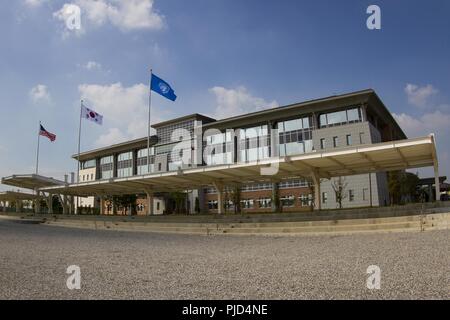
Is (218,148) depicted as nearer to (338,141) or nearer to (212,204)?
(212,204)

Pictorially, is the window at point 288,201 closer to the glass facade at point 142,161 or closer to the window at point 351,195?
the window at point 351,195

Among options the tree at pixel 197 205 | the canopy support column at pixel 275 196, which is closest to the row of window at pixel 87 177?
the tree at pixel 197 205


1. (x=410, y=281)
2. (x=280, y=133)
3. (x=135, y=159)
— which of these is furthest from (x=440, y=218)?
(x=135, y=159)

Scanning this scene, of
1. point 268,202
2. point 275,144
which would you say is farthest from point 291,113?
point 268,202

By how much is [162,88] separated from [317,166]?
56.7ft

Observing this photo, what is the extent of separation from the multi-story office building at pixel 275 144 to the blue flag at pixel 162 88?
834cm

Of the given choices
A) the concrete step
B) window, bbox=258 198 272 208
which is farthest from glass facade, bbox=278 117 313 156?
the concrete step

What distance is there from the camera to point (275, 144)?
56688 millimetres

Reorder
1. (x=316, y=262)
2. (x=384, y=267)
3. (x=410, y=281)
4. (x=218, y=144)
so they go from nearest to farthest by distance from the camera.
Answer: (x=410, y=281) → (x=384, y=267) → (x=316, y=262) → (x=218, y=144)

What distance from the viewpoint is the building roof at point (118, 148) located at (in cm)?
7354

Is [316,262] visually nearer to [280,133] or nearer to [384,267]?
[384,267]

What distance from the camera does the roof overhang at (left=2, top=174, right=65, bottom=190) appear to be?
45312 mm
